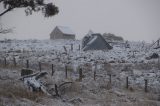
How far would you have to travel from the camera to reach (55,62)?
32.2 metres

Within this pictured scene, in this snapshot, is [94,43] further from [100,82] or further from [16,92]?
[16,92]

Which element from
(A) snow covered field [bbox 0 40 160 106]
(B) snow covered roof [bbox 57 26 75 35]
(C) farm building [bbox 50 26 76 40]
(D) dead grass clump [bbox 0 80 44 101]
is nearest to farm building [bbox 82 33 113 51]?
(A) snow covered field [bbox 0 40 160 106]

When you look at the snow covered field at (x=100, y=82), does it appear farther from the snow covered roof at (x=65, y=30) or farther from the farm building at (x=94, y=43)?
the snow covered roof at (x=65, y=30)

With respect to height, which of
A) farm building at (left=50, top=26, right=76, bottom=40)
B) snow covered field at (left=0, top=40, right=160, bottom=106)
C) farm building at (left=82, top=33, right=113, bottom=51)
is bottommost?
snow covered field at (left=0, top=40, right=160, bottom=106)

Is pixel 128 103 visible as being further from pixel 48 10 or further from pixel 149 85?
pixel 48 10

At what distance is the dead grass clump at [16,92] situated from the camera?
49.9 feet

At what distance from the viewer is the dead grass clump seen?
49.9ft

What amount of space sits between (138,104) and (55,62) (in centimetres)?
1545

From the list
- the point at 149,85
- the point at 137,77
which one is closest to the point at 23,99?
the point at 149,85

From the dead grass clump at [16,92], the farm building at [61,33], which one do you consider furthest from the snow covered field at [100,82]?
the farm building at [61,33]

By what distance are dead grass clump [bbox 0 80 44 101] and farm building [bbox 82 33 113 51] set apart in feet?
93.3

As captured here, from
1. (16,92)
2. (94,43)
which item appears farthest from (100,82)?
(94,43)

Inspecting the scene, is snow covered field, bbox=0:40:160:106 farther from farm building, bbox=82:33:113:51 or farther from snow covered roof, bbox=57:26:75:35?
snow covered roof, bbox=57:26:75:35

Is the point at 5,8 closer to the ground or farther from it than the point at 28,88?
farther from it
